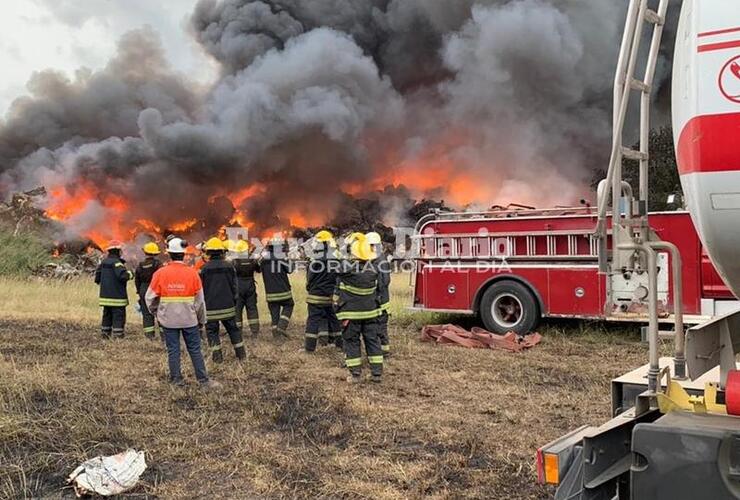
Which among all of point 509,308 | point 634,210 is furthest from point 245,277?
point 634,210

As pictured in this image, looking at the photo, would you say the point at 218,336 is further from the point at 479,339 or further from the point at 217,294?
the point at 479,339

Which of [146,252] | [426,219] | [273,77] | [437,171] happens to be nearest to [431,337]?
[426,219]

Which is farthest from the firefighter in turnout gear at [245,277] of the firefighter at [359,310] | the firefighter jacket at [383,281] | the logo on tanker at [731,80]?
the logo on tanker at [731,80]

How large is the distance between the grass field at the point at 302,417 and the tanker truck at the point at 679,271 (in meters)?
1.53

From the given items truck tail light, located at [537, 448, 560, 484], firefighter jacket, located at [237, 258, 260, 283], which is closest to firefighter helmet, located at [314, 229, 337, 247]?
firefighter jacket, located at [237, 258, 260, 283]

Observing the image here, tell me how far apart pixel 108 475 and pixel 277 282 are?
5368mm

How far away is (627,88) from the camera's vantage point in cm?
220

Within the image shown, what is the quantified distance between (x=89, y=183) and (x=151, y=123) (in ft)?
11.2

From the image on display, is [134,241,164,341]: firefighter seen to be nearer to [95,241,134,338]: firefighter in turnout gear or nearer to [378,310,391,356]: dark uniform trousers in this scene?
[95,241,134,338]: firefighter in turnout gear

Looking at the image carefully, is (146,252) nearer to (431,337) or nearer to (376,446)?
(431,337)

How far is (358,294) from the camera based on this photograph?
6.25 m

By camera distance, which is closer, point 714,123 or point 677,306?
point 714,123

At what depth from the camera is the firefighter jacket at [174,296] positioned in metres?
5.96

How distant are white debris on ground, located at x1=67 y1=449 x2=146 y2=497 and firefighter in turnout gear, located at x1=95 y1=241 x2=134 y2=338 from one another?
502 cm
